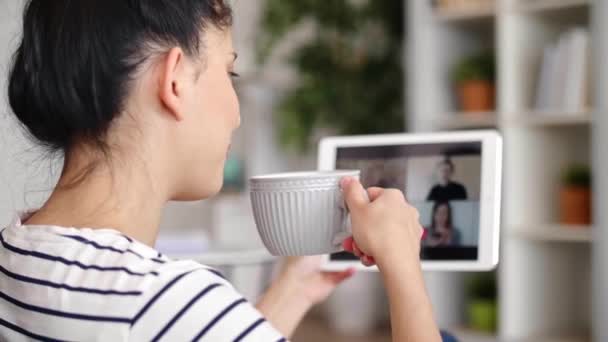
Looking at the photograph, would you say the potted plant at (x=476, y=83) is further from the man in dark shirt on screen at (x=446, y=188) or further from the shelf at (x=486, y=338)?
the man in dark shirt on screen at (x=446, y=188)

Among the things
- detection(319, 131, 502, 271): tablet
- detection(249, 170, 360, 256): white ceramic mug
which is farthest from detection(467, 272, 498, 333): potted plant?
detection(249, 170, 360, 256): white ceramic mug

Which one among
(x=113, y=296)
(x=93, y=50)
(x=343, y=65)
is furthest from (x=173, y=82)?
(x=343, y=65)

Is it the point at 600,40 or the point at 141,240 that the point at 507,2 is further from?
the point at 141,240

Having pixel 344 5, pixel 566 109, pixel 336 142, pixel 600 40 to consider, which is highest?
pixel 344 5

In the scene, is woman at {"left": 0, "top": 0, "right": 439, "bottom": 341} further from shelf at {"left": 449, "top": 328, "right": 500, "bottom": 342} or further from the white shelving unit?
shelf at {"left": 449, "top": 328, "right": 500, "bottom": 342}

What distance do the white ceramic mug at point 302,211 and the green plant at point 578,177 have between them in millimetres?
2080

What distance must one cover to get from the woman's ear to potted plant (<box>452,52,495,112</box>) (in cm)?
240

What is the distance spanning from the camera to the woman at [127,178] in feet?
2.36

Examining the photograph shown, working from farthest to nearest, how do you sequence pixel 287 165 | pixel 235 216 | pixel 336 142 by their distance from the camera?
pixel 287 165 < pixel 235 216 < pixel 336 142

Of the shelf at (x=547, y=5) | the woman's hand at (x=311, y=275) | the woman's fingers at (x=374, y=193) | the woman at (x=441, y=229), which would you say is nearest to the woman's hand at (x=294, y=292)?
the woman's hand at (x=311, y=275)

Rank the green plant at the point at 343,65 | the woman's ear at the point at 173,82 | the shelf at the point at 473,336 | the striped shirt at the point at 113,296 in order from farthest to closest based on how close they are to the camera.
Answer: the green plant at the point at 343,65 < the shelf at the point at 473,336 < the woman's ear at the point at 173,82 < the striped shirt at the point at 113,296

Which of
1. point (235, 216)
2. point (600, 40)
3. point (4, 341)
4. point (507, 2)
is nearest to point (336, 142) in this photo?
point (4, 341)

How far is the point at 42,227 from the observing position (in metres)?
0.80

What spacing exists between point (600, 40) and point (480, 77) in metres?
0.54
